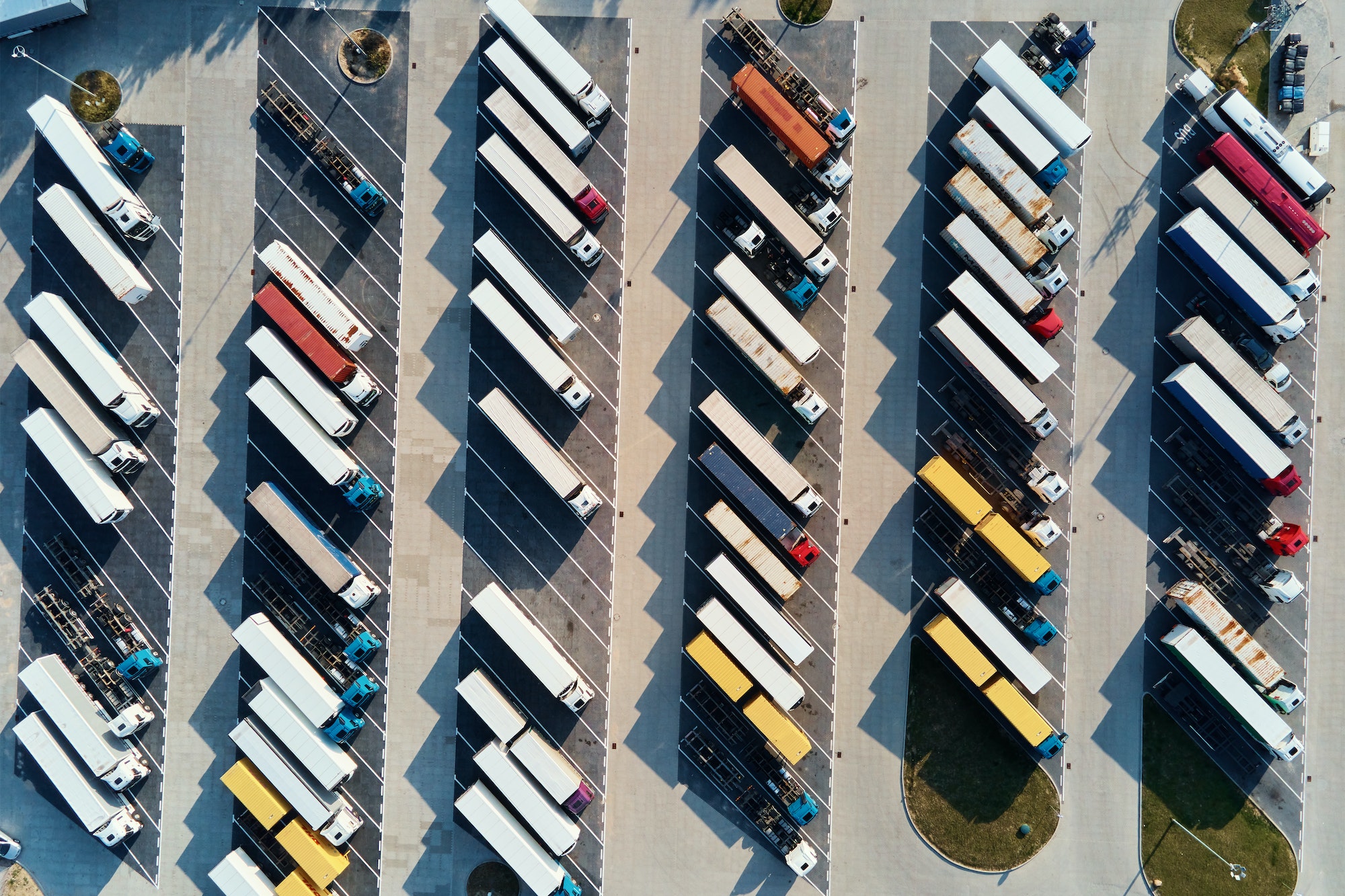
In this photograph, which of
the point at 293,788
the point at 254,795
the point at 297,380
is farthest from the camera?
the point at 293,788

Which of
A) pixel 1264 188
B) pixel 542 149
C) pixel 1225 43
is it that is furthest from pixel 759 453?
pixel 1225 43

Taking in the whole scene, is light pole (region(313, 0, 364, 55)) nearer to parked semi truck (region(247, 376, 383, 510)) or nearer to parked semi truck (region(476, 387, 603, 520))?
parked semi truck (region(247, 376, 383, 510))

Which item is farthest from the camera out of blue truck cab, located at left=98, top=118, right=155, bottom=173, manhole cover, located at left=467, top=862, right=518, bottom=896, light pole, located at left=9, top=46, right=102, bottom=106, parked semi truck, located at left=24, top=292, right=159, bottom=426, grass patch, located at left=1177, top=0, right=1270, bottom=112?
manhole cover, located at left=467, top=862, right=518, bottom=896

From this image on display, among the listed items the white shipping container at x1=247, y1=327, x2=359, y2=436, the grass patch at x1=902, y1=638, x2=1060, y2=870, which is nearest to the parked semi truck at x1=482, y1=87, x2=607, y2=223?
the white shipping container at x1=247, y1=327, x2=359, y2=436

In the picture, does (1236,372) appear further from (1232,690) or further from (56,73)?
(56,73)

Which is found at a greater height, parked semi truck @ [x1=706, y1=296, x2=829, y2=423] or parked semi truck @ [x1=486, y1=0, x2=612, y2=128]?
parked semi truck @ [x1=486, y1=0, x2=612, y2=128]

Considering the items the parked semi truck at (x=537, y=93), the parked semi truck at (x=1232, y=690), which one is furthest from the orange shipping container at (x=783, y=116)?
the parked semi truck at (x=1232, y=690)

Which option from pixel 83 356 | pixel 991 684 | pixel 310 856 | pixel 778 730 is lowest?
pixel 991 684
